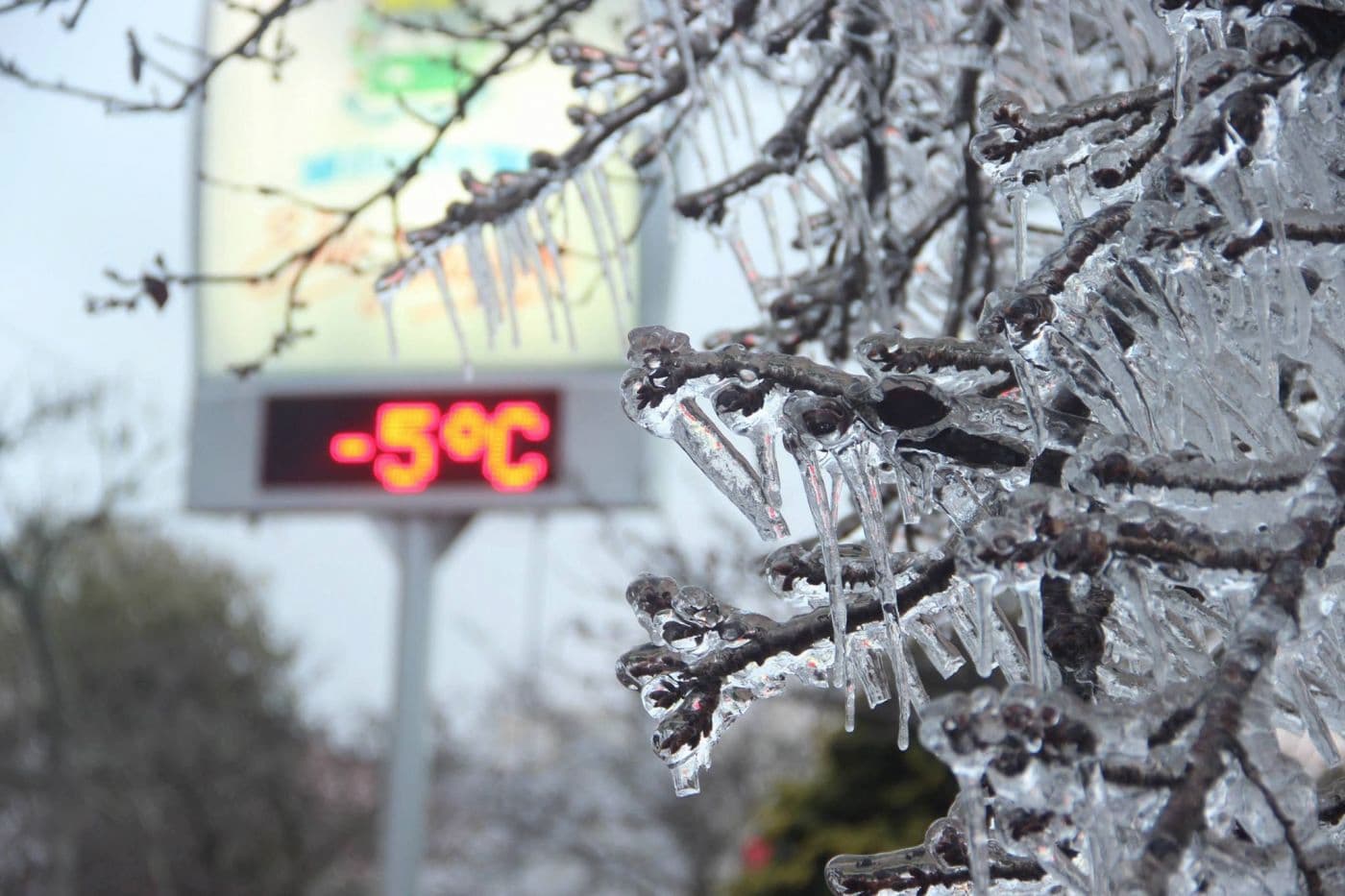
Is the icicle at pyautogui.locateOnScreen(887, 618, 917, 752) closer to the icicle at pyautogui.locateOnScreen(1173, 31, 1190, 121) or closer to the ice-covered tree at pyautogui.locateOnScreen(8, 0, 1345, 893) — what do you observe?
the ice-covered tree at pyautogui.locateOnScreen(8, 0, 1345, 893)

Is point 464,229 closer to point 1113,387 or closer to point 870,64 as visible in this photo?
point 870,64

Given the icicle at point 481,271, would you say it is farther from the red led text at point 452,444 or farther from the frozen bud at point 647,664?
the red led text at point 452,444

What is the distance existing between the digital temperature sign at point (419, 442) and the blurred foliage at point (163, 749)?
9.11 m

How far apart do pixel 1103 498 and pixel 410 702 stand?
5.68m

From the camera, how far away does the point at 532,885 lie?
17.1 meters

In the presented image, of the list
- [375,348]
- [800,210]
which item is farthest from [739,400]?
[375,348]

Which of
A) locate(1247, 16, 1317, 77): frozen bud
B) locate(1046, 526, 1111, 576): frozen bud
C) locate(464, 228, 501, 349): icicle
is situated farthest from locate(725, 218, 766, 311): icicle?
locate(1046, 526, 1111, 576): frozen bud

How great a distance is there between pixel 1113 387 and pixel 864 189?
0.94 m

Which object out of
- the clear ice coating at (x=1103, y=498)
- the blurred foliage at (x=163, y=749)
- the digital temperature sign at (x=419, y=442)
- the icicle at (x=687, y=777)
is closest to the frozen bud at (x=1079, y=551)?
the clear ice coating at (x=1103, y=498)

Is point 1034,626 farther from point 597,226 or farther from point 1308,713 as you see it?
point 597,226

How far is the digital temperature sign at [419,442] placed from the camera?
549 cm

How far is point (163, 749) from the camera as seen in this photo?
15688mm

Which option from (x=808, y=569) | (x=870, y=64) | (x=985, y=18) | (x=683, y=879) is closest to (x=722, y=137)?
(x=870, y=64)

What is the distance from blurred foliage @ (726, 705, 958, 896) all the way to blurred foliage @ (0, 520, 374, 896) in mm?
10196
